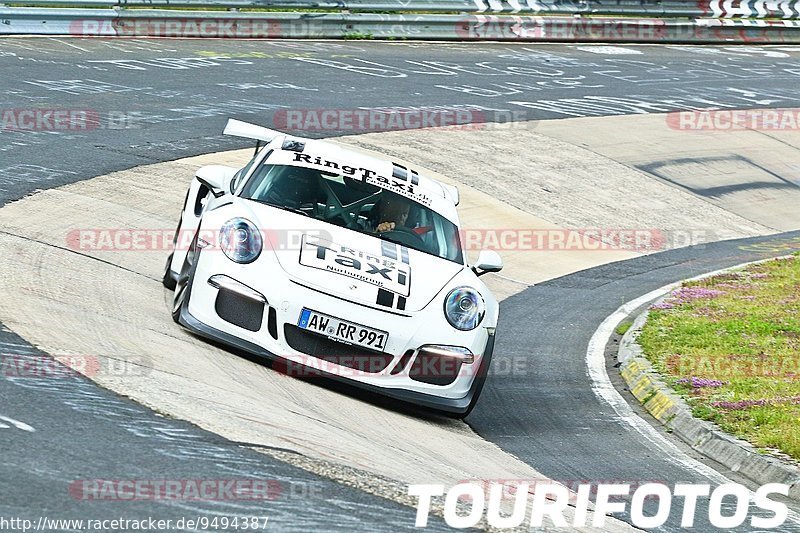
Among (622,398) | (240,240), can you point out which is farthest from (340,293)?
(622,398)

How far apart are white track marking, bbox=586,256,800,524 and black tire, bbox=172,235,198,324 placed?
317 centimetres

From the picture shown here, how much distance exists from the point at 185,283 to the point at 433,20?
1898cm

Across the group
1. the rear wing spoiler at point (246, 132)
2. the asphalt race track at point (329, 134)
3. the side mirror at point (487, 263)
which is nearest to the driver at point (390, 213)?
the side mirror at point (487, 263)

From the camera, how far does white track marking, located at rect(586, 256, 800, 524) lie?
7.44m

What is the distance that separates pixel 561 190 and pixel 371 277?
9.90 m

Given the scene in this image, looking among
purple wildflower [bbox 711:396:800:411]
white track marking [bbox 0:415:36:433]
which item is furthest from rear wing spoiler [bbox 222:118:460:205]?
white track marking [bbox 0:415:36:433]

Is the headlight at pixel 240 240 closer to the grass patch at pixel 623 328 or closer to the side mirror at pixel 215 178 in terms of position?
the side mirror at pixel 215 178

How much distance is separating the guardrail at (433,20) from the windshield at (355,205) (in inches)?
514

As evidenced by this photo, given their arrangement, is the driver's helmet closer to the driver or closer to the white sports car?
the white sports car

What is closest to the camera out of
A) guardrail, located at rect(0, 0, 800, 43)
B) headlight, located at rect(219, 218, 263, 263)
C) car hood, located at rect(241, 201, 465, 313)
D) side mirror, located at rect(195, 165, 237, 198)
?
car hood, located at rect(241, 201, 465, 313)

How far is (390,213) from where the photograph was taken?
8.28m

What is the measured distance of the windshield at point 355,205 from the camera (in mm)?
8109

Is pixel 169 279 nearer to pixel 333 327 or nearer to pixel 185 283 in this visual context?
pixel 185 283

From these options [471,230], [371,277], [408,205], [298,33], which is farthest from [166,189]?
[298,33]
